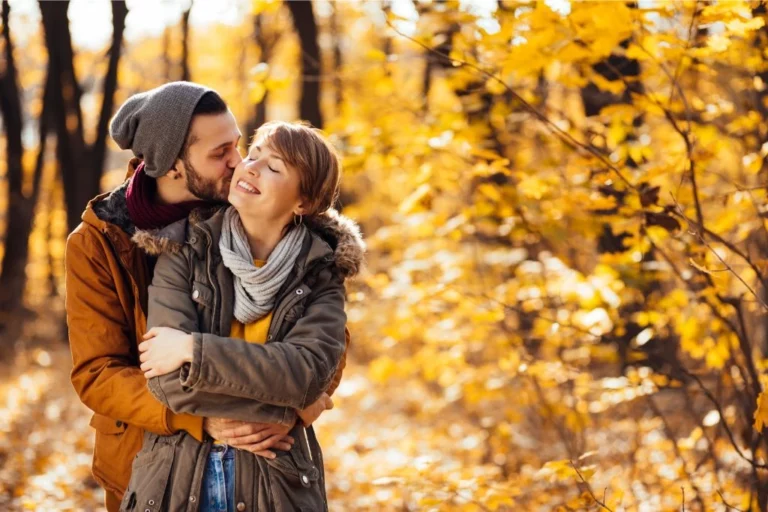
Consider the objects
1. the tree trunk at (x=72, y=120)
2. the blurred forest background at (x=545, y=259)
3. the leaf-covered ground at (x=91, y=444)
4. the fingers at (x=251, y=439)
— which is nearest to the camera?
the fingers at (x=251, y=439)

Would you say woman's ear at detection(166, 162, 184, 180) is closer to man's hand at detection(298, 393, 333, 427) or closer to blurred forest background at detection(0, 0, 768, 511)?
man's hand at detection(298, 393, 333, 427)

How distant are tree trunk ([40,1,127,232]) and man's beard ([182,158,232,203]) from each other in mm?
7299

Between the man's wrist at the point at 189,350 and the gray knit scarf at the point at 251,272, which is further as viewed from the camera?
the gray knit scarf at the point at 251,272

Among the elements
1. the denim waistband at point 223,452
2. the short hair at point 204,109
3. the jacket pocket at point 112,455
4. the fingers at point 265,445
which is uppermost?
the short hair at point 204,109

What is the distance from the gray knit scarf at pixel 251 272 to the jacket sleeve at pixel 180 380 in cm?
13

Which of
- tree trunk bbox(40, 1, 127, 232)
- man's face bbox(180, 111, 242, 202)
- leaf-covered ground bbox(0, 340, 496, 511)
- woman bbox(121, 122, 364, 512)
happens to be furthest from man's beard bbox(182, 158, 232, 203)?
tree trunk bbox(40, 1, 127, 232)

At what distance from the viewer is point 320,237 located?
8.66 ft

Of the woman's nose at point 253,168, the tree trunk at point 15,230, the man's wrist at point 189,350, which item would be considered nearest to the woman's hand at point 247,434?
the man's wrist at point 189,350

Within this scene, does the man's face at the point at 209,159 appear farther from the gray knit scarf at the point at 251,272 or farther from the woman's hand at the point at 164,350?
the woman's hand at the point at 164,350

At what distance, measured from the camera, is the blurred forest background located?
3588 millimetres

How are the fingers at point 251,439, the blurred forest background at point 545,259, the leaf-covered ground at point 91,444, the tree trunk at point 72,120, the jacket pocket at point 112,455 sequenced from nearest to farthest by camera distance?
the fingers at point 251,439 < the jacket pocket at point 112,455 < the blurred forest background at point 545,259 < the leaf-covered ground at point 91,444 < the tree trunk at point 72,120

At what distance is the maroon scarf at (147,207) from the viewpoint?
2.56 m

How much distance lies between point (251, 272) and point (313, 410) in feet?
1.53

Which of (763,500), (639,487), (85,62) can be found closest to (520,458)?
(639,487)
